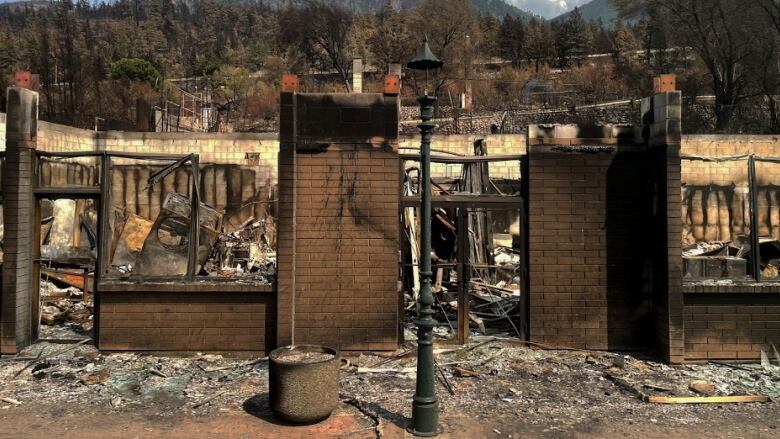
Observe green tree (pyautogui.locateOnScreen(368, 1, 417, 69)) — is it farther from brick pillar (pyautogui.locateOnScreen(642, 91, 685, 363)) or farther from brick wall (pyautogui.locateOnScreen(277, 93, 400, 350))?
brick pillar (pyautogui.locateOnScreen(642, 91, 685, 363))

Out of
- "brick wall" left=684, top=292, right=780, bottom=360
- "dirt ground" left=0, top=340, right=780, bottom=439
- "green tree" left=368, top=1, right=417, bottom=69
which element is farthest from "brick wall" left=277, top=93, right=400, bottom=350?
"green tree" left=368, top=1, right=417, bottom=69

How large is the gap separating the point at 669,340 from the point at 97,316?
8.09 metres

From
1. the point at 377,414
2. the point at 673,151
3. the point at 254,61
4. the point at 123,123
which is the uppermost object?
the point at 254,61

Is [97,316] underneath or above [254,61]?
underneath

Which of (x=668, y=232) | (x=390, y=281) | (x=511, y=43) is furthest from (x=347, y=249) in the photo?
(x=511, y=43)

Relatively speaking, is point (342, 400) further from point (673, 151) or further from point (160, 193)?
point (160, 193)

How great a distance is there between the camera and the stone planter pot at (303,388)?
6.07 metres

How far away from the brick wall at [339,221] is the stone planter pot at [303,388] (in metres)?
2.14

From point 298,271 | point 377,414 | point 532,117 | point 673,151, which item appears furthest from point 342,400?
point 532,117

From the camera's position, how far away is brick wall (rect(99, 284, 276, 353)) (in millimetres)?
8477

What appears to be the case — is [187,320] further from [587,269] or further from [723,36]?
[723,36]

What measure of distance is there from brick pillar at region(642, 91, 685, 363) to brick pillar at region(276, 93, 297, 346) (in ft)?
16.9

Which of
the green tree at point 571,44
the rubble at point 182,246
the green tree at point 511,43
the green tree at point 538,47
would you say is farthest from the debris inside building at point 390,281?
the green tree at point 571,44

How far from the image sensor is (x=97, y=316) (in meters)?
8.66
